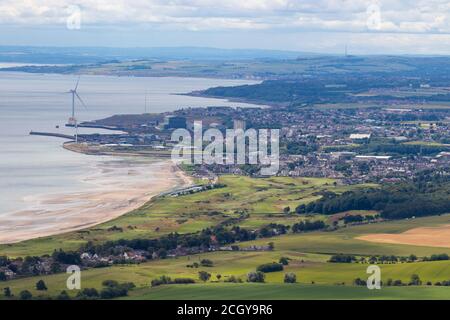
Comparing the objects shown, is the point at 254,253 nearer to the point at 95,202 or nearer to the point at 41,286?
the point at 41,286

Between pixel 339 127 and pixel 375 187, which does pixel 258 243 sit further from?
pixel 339 127

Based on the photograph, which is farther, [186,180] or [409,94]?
[409,94]

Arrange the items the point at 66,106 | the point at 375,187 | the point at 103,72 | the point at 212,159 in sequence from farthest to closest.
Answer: the point at 103,72 → the point at 66,106 → the point at 212,159 → the point at 375,187

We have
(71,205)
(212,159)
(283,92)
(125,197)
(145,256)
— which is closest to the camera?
(145,256)

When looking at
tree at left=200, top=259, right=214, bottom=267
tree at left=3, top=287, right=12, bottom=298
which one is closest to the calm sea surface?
tree at left=200, top=259, right=214, bottom=267

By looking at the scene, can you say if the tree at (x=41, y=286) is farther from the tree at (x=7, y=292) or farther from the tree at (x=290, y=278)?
the tree at (x=290, y=278)

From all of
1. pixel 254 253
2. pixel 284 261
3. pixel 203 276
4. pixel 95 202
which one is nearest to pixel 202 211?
pixel 95 202
